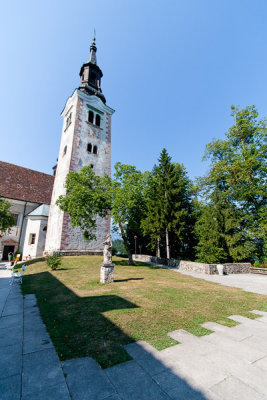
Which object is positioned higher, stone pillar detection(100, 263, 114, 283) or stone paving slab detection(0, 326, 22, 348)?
stone pillar detection(100, 263, 114, 283)

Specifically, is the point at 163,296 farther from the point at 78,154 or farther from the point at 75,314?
the point at 78,154

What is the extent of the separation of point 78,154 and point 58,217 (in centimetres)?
872

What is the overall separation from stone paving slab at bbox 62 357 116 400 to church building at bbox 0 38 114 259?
18220 mm

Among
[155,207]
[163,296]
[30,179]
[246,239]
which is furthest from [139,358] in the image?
[30,179]

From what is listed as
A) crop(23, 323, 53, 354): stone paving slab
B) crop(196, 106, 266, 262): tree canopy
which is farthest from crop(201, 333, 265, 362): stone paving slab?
crop(196, 106, 266, 262): tree canopy

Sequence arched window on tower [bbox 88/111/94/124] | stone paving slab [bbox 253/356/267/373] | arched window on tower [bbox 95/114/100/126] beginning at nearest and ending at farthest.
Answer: stone paving slab [bbox 253/356/267/373] < arched window on tower [bbox 88/111/94/124] < arched window on tower [bbox 95/114/100/126]

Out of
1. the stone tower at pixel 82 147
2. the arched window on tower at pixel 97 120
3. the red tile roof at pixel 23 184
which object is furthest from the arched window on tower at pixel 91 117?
the red tile roof at pixel 23 184

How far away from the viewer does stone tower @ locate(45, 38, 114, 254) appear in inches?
827

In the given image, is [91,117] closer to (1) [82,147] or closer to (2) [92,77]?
(1) [82,147]

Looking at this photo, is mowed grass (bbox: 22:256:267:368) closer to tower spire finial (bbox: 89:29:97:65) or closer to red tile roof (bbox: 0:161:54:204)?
red tile roof (bbox: 0:161:54:204)

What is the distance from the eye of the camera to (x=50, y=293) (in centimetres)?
764

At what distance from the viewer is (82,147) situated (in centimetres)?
2414

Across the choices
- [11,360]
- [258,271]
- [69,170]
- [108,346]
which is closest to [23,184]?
[69,170]

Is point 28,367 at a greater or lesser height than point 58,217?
lesser
